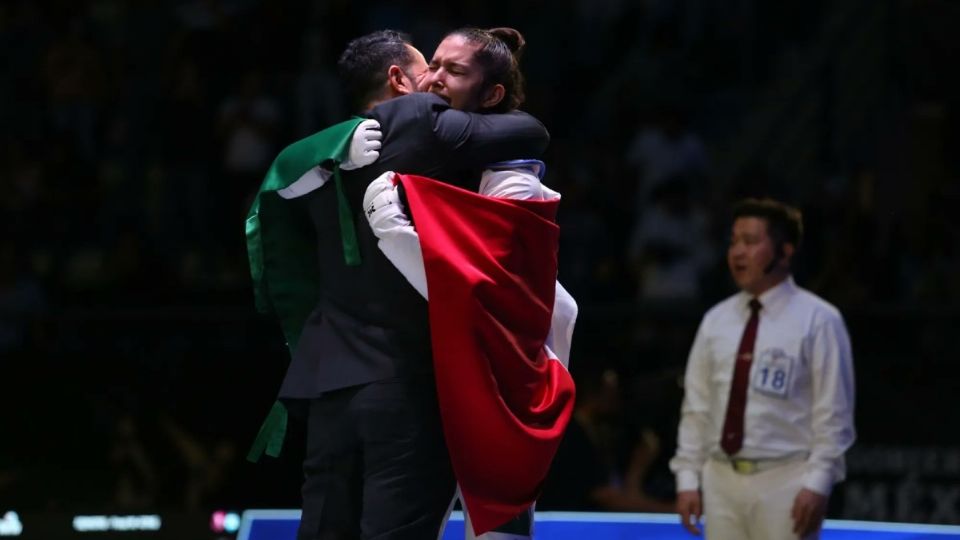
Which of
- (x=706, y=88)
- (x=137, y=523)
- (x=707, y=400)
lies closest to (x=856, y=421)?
(x=707, y=400)

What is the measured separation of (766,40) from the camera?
1146 cm

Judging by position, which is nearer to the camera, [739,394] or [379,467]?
[379,467]

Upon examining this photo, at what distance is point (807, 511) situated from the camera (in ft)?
18.9

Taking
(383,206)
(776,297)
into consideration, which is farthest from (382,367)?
(776,297)

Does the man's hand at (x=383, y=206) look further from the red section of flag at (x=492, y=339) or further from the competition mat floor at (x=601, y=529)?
the competition mat floor at (x=601, y=529)

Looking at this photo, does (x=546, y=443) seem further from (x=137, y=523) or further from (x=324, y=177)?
(x=137, y=523)

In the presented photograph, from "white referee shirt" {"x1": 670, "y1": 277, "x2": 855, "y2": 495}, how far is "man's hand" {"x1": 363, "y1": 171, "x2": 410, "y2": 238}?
216cm

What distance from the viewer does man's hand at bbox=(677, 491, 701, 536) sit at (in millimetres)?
6051

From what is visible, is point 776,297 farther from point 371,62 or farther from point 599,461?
point 371,62

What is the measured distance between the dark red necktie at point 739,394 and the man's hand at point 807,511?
30 cm

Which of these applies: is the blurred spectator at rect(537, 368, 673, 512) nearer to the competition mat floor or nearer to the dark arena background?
the dark arena background

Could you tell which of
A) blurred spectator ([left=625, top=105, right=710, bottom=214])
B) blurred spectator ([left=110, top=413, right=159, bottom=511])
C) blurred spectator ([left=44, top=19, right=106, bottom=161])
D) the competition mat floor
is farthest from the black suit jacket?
blurred spectator ([left=44, top=19, right=106, bottom=161])

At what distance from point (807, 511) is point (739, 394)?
48cm

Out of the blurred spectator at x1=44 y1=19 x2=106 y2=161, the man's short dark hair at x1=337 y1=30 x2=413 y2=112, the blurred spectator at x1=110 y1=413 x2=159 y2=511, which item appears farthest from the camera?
the blurred spectator at x1=44 y1=19 x2=106 y2=161
